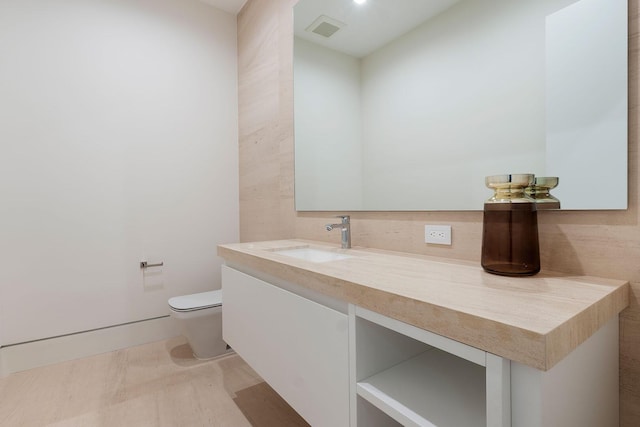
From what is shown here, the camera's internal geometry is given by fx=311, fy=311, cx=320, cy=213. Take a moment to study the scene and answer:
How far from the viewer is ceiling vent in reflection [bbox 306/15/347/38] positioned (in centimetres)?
170

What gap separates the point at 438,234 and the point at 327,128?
92 centimetres

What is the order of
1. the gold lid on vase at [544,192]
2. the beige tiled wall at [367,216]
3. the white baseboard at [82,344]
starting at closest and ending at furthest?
the beige tiled wall at [367,216] → the gold lid on vase at [544,192] → the white baseboard at [82,344]

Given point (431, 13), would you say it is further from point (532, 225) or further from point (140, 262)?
point (140, 262)

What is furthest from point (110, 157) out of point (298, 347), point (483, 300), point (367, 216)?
point (483, 300)

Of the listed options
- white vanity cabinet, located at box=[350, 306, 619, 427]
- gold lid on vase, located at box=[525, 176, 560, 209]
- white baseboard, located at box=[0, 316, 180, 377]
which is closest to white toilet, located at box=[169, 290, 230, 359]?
white baseboard, located at box=[0, 316, 180, 377]

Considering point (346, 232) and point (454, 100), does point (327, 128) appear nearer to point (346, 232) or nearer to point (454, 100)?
point (346, 232)

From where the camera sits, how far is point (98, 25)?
6.98 feet

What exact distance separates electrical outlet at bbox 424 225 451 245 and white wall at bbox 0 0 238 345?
1.89 meters

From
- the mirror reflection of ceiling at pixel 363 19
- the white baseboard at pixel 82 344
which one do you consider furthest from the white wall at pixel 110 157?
the mirror reflection of ceiling at pixel 363 19

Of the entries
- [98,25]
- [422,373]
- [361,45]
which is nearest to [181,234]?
[98,25]

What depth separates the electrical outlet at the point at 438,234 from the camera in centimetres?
114

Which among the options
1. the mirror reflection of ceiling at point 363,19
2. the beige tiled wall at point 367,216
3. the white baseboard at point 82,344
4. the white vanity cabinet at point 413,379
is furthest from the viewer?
the white baseboard at point 82,344

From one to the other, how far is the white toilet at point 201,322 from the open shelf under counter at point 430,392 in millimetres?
1483

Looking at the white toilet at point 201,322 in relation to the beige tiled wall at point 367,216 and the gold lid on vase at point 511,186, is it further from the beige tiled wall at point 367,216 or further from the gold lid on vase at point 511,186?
the gold lid on vase at point 511,186
